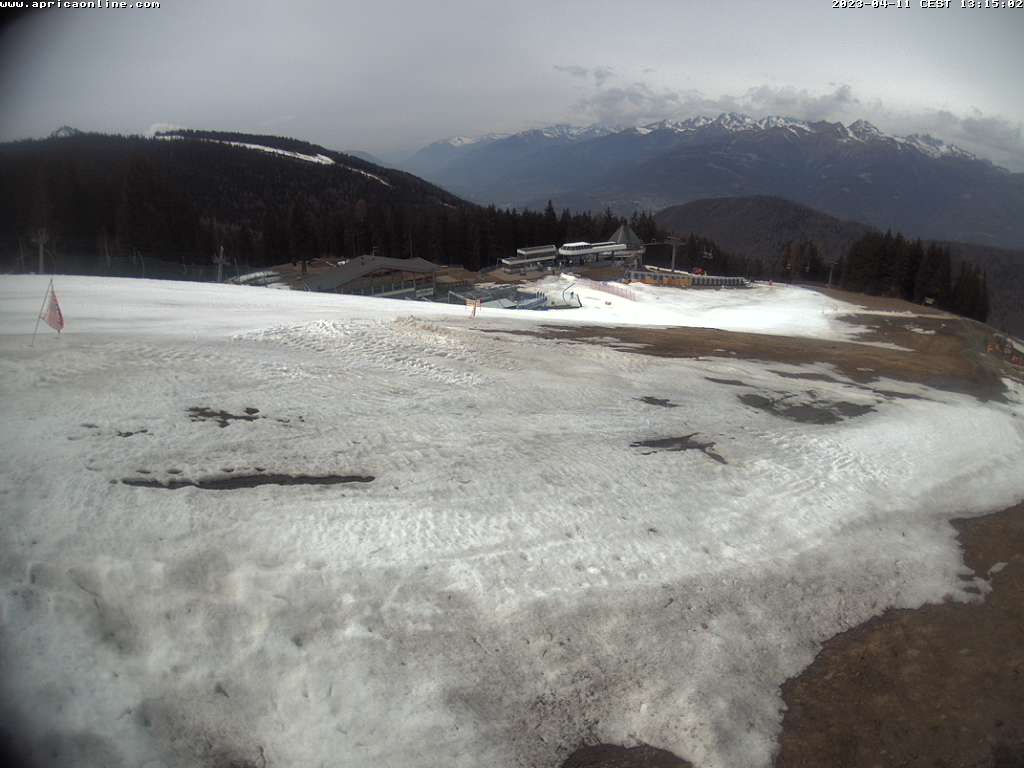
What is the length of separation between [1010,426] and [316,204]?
179193 mm

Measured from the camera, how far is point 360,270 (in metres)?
59.8

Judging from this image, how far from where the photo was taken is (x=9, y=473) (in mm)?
8648

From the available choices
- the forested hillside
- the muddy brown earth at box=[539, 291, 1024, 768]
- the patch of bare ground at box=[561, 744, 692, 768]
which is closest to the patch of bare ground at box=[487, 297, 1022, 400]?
the muddy brown earth at box=[539, 291, 1024, 768]

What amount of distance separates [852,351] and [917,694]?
2898 cm

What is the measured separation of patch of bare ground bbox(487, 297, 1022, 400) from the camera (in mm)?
25328

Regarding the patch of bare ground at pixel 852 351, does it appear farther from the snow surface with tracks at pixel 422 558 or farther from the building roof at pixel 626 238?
the building roof at pixel 626 238

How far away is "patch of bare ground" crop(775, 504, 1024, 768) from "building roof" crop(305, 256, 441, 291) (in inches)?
2194

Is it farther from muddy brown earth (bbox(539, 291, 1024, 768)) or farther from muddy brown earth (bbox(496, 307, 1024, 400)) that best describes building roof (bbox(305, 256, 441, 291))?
muddy brown earth (bbox(539, 291, 1024, 768))

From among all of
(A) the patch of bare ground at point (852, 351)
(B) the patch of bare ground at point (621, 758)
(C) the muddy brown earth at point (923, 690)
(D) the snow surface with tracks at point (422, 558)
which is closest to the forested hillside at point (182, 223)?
(A) the patch of bare ground at point (852, 351)

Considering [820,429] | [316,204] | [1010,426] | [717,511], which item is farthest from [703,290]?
[316,204]

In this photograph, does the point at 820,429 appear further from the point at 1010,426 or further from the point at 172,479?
the point at 172,479

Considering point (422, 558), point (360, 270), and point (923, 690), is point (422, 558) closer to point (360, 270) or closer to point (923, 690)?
point (923, 690)

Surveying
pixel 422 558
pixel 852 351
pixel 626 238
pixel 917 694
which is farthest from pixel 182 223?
pixel 917 694

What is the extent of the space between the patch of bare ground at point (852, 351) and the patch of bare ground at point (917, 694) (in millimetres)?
16777
